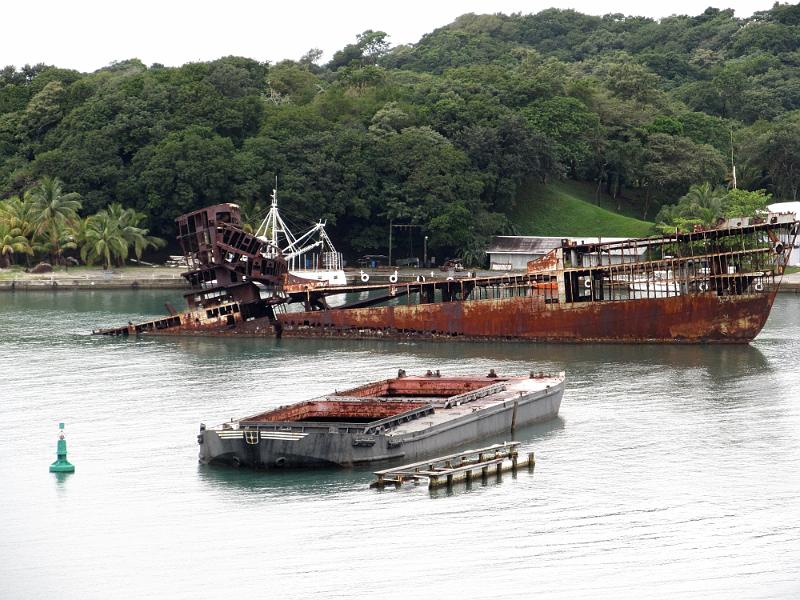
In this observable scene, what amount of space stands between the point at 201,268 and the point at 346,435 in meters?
41.0

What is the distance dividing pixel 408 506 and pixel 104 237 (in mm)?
84207

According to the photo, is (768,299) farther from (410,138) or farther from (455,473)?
(410,138)

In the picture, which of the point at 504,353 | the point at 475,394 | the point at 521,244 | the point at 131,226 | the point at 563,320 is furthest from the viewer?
the point at 521,244

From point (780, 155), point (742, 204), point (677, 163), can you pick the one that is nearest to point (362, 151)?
point (677, 163)

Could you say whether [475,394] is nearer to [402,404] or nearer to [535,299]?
[402,404]

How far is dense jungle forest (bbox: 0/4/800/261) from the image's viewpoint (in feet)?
398

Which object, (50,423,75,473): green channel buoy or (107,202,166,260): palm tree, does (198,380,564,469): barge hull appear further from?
(107,202,166,260): palm tree

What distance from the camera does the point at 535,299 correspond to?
77.1 meters

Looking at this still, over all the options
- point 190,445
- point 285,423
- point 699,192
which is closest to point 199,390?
point 190,445

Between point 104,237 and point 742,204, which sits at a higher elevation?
point 742,204

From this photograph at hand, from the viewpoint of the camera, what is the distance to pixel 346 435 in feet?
143

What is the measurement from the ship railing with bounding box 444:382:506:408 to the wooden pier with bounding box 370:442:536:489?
374 cm

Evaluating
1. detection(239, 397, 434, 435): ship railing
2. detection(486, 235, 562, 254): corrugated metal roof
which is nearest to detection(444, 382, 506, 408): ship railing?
detection(239, 397, 434, 435): ship railing

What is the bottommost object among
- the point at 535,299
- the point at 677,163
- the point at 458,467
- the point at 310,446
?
the point at 458,467
